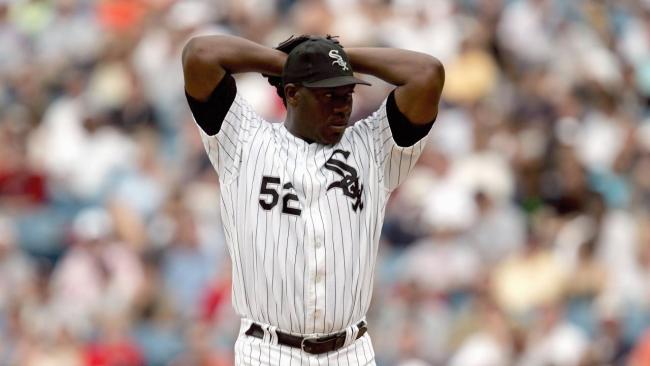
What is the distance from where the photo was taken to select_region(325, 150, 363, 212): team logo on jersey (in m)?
5.30

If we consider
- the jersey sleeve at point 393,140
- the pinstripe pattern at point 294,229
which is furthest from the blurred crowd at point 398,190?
the pinstripe pattern at point 294,229

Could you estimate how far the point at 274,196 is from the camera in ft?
17.3

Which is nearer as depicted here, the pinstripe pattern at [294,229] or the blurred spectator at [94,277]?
the pinstripe pattern at [294,229]

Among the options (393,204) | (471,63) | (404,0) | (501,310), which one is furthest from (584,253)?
(404,0)

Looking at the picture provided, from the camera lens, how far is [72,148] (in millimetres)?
12969

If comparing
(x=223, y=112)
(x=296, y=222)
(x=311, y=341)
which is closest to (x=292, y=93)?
(x=223, y=112)

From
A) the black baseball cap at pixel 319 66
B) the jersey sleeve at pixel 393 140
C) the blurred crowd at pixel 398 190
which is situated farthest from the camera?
the blurred crowd at pixel 398 190

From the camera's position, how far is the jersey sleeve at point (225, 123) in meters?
5.27

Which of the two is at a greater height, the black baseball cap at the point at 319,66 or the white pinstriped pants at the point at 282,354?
the black baseball cap at the point at 319,66

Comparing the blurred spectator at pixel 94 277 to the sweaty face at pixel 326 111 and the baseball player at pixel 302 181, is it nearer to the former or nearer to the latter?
the baseball player at pixel 302 181

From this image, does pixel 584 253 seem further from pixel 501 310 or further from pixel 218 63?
pixel 218 63

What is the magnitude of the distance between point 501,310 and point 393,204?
5.02 ft

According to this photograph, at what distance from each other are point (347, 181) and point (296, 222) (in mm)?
257

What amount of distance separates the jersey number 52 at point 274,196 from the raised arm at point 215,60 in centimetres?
39
